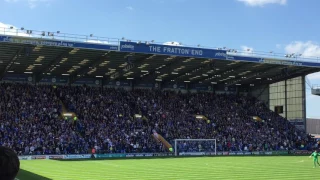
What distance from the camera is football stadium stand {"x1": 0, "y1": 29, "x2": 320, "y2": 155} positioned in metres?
44.1

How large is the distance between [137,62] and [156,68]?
5345mm

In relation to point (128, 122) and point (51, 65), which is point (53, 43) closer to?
point (51, 65)

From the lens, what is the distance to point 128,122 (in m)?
51.7

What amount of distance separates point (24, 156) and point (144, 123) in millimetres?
17442

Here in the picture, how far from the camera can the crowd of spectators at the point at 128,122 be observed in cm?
4416

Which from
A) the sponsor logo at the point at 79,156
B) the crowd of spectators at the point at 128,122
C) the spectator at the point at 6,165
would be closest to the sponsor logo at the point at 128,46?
the crowd of spectators at the point at 128,122

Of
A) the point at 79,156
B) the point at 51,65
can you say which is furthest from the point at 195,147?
the point at 51,65

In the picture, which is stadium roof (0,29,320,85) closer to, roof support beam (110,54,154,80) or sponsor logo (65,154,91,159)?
roof support beam (110,54,154,80)

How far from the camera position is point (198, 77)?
63.8 metres

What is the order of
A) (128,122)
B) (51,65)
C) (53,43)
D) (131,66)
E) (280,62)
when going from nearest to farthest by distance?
(53,43) < (51,65) < (128,122) < (131,66) < (280,62)

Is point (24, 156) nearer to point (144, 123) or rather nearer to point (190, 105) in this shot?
point (144, 123)

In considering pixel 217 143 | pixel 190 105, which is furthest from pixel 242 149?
pixel 190 105

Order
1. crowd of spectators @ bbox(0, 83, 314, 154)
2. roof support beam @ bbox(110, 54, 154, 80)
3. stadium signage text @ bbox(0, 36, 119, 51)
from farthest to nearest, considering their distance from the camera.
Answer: roof support beam @ bbox(110, 54, 154, 80) < crowd of spectators @ bbox(0, 83, 314, 154) < stadium signage text @ bbox(0, 36, 119, 51)

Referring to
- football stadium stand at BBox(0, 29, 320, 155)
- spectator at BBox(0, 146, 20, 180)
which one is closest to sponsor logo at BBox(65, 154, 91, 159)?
football stadium stand at BBox(0, 29, 320, 155)
